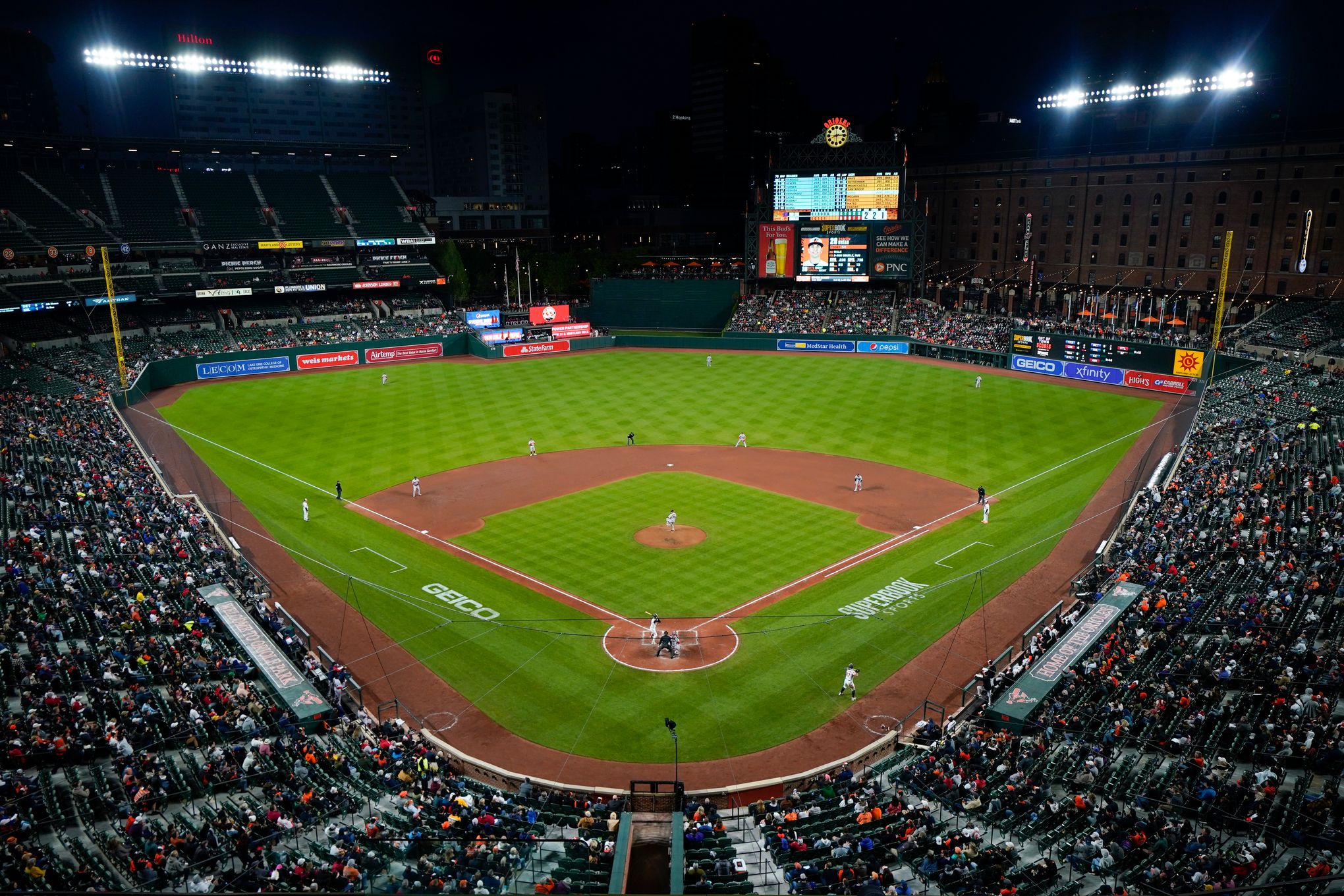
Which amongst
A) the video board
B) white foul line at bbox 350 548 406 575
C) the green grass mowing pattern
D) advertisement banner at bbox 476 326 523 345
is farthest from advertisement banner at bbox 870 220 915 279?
white foul line at bbox 350 548 406 575

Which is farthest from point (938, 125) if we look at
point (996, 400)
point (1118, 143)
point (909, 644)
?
point (909, 644)

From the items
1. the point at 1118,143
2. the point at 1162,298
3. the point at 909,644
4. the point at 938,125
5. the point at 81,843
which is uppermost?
the point at 938,125

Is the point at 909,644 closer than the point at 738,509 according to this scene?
Yes

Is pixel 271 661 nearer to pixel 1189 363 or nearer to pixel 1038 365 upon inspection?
pixel 1189 363

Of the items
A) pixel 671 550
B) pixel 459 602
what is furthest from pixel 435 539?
pixel 671 550

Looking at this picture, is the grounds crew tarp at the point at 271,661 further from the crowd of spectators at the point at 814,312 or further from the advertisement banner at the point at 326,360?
the crowd of spectators at the point at 814,312

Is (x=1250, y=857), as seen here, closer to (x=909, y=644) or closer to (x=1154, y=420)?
(x=909, y=644)
